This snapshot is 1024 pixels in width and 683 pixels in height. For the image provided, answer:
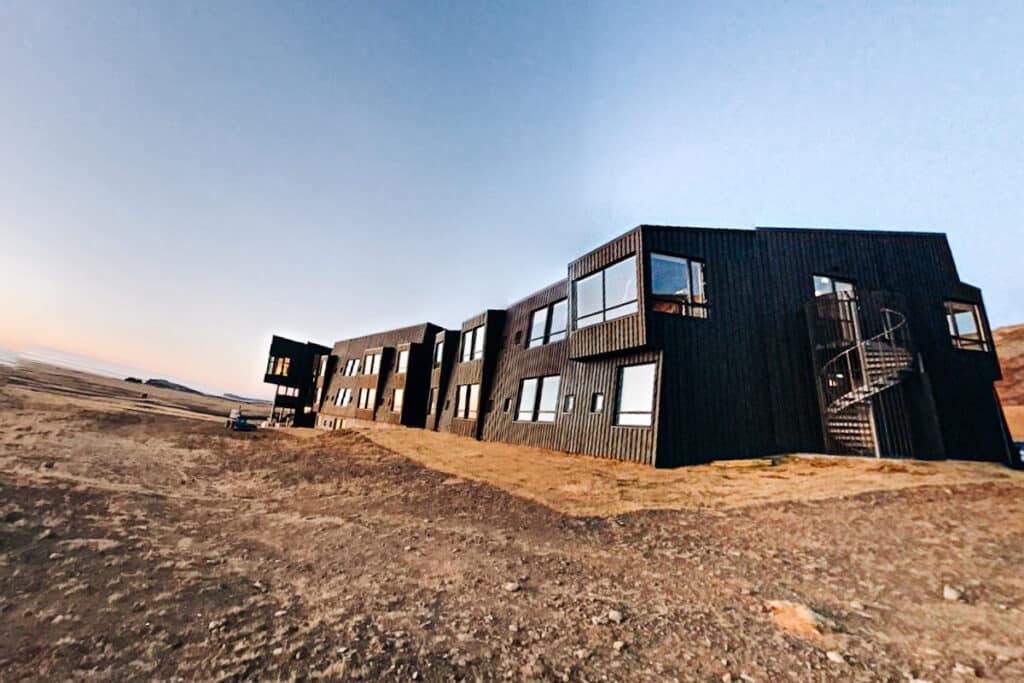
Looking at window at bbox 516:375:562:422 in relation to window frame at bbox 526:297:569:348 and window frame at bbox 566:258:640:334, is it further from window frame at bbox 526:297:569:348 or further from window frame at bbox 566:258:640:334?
window frame at bbox 566:258:640:334

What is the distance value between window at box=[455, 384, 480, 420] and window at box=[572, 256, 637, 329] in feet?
32.9

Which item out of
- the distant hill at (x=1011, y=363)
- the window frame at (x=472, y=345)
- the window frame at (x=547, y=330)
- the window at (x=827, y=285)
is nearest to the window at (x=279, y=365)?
the window frame at (x=472, y=345)

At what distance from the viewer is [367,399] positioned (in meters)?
36.5

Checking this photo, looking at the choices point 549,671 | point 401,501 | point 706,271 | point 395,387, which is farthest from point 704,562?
point 395,387

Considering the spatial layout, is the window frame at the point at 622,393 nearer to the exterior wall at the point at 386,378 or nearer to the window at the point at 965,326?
the window at the point at 965,326

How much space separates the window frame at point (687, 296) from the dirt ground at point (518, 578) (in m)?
6.17

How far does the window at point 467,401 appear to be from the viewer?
2433cm

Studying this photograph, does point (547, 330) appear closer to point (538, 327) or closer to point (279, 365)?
point (538, 327)

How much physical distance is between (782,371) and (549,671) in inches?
609

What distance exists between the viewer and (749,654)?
3.45m

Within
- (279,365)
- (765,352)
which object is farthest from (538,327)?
(279,365)

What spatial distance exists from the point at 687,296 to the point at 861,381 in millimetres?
7041

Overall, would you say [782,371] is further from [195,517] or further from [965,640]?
[195,517]

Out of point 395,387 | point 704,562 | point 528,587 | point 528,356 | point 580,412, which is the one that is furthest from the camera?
point 395,387
